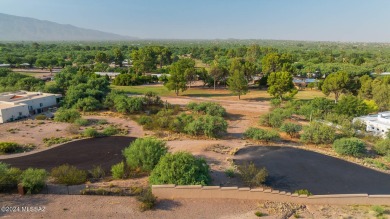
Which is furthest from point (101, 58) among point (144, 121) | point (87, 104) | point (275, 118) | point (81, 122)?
point (275, 118)

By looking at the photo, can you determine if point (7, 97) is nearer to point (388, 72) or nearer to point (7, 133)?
point (7, 133)

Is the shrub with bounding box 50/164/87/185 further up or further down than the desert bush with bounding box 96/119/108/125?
further up

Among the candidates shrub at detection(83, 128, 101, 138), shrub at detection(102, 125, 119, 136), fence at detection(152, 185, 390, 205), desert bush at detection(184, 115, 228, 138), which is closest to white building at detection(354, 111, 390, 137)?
desert bush at detection(184, 115, 228, 138)

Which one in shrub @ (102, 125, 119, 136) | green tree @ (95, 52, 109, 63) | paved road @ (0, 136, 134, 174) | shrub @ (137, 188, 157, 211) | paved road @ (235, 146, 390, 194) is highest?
green tree @ (95, 52, 109, 63)

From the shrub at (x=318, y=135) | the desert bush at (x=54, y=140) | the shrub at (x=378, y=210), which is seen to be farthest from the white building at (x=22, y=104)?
the shrub at (x=378, y=210)

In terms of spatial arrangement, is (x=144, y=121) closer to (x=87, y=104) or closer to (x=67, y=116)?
(x=67, y=116)

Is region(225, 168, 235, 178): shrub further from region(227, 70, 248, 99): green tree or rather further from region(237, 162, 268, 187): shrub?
region(227, 70, 248, 99): green tree
